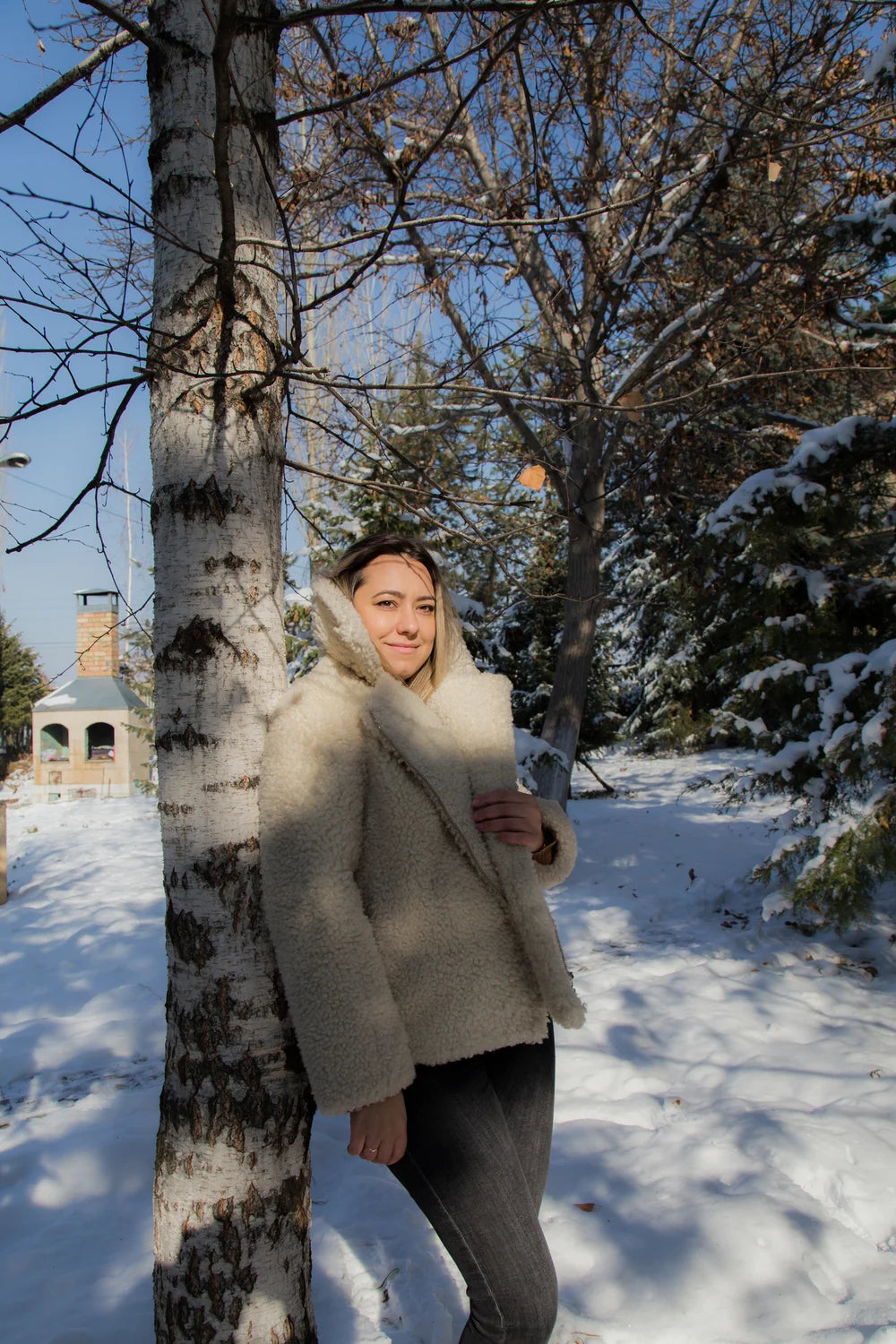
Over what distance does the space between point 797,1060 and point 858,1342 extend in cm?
157

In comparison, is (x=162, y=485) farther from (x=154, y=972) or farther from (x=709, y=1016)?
(x=154, y=972)

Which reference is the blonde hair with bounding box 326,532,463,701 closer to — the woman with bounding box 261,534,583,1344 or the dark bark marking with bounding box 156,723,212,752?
the woman with bounding box 261,534,583,1344

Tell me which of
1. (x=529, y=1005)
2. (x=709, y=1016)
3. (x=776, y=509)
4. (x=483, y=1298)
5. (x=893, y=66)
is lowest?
(x=709, y=1016)

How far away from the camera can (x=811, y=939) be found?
193 inches

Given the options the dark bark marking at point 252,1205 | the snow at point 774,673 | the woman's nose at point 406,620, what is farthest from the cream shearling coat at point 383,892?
the snow at point 774,673

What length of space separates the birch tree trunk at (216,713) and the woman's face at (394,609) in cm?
21

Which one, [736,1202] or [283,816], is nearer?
[283,816]

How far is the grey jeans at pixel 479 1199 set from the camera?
4.91ft

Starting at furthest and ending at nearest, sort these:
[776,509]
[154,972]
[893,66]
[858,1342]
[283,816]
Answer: [154,972], [776,509], [893,66], [858,1342], [283,816]

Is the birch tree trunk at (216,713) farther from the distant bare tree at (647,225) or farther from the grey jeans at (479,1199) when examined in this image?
the distant bare tree at (647,225)

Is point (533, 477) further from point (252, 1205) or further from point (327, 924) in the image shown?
point (252, 1205)

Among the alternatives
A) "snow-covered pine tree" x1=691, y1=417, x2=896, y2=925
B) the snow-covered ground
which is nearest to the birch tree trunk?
the snow-covered ground

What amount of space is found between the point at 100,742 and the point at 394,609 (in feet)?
62.7

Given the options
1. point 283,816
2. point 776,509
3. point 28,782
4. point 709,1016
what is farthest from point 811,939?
point 28,782
